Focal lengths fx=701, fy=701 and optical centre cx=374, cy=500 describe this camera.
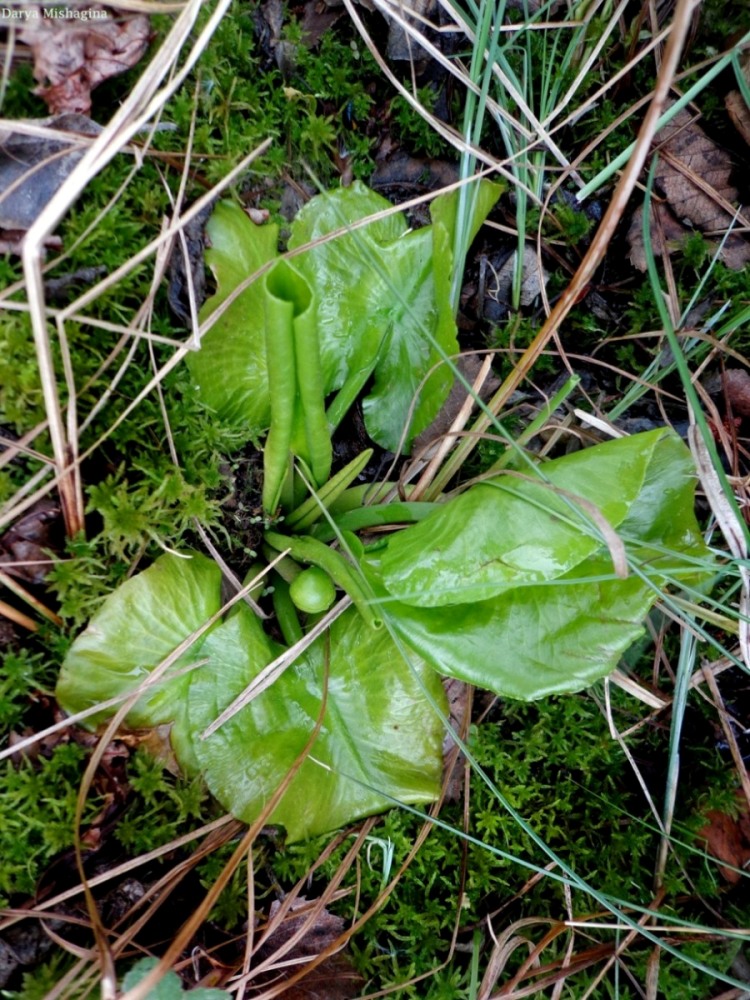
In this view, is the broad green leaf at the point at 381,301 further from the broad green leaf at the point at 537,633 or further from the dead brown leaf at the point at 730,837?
the dead brown leaf at the point at 730,837

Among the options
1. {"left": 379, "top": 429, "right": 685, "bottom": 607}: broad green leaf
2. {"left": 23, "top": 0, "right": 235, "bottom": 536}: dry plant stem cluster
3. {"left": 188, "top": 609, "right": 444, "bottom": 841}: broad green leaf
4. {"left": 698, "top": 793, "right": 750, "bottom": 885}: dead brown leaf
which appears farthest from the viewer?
{"left": 698, "top": 793, "right": 750, "bottom": 885}: dead brown leaf

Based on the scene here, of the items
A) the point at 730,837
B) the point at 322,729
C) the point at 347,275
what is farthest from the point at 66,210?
the point at 730,837

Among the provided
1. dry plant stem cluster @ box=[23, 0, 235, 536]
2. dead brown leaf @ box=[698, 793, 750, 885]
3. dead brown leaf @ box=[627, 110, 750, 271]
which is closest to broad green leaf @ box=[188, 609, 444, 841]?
dry plant stem cluster @ box=[23, 0, 235, 536]

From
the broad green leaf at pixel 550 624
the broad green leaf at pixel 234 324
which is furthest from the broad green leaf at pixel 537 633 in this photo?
the broad green leaf at pixel 234 324

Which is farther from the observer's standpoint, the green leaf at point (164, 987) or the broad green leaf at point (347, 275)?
the broad green leaf at point (347, 275)

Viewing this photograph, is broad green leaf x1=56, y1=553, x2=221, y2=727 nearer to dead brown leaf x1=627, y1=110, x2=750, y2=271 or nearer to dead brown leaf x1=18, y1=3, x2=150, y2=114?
dead brown leaf x1=18, y1=3, x2=150, y2=114

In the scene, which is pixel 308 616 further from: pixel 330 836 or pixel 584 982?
pixel 584 982
